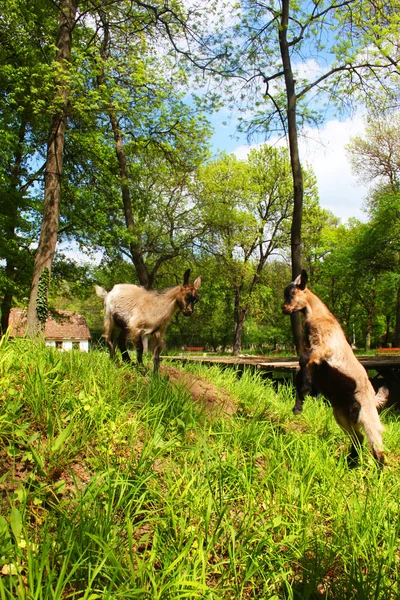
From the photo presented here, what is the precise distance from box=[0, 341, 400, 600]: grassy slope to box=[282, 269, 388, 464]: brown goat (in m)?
0.29

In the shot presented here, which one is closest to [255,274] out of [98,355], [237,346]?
[237,346]

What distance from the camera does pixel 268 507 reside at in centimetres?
331

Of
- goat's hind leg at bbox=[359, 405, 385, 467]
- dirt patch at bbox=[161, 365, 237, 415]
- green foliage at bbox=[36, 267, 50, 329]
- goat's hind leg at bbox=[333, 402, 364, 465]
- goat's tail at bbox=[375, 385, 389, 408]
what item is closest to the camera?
goat's hind leg at bbox=[359, 405, 385, 467]

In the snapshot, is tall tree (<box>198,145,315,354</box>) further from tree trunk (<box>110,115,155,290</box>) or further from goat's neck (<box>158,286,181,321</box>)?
goat's neck (<box>158,286,181,321</box>)

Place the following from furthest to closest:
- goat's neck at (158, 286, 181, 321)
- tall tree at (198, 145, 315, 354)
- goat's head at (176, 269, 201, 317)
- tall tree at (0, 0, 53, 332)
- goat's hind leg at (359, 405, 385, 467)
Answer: tall tree at (198, 145, 315, 354) < tall tree at (0, 0, 53, 332) < goat's neck at (158, 286, 181, 321) < goat's head at (176, 269, 201, 317) < goat's hind leg at (359, 405, 385, 467)

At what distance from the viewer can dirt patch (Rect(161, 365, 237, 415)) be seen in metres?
5.48

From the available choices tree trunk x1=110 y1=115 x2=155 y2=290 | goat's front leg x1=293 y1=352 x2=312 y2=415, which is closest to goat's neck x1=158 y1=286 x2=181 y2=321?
goat's front leg x1=293 y1=352 x2=312 y2=415

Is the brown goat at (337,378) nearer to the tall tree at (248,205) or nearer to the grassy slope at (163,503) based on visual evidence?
the grassy slope at (163,503)

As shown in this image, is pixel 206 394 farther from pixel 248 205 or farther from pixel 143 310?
pixel 248 205

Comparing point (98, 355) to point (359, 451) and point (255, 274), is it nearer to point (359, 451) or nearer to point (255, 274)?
point (359, 451)

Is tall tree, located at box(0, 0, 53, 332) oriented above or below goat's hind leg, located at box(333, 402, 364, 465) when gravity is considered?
above

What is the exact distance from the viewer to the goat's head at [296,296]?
464cm

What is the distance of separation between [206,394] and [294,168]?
6301 mm

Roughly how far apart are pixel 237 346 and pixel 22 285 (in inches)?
796
